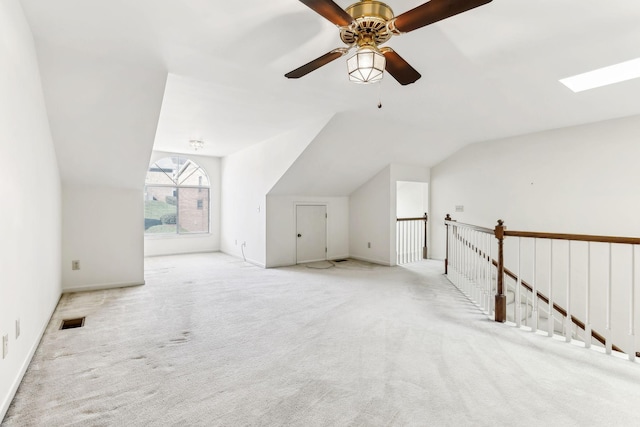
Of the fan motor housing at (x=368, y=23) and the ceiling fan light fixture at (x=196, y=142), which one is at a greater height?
the ceiling fan light fixture at (x=196, y=142)

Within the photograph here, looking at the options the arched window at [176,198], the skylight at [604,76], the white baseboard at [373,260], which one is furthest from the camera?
the arched window at [176,198]

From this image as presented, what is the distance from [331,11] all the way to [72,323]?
398 centimetres

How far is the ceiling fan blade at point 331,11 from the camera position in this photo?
1622mm

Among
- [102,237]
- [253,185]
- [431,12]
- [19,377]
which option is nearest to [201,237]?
[253,185]

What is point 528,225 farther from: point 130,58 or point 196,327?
point 130,58

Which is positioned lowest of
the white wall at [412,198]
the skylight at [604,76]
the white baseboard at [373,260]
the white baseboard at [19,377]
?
the white baseboard at [19,377]

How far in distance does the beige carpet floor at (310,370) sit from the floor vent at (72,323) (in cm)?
9

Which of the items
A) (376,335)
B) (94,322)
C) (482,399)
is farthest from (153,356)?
(482,399)

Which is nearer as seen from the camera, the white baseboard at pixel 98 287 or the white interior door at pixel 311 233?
the white baseboard at pixel 98 287

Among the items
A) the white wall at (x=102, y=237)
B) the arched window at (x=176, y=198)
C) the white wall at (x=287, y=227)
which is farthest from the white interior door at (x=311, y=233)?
the arched window at (x=176, y=198)

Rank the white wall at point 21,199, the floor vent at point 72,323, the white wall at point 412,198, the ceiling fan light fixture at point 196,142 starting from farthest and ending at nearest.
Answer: the white wall at point 412,198
the ceiling fan light fixture at point 196,142
the floor vent at point 72,323
the white wall at point 21,199

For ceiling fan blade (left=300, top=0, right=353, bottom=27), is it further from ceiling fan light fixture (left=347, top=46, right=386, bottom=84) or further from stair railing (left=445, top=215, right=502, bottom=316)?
stair railing (left=445, top=215, right=502, bottom=316)

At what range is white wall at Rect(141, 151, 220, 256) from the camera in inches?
305

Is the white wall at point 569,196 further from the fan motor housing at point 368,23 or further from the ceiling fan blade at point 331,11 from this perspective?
the ceiling fan blade at point 331,11
